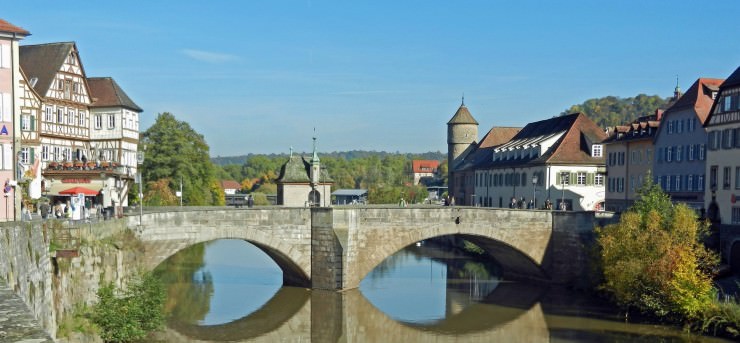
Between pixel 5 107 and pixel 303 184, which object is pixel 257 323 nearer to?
pixel 5 107

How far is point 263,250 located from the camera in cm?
4522

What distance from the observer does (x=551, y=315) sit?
40531mm

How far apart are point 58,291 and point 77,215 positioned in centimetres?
738

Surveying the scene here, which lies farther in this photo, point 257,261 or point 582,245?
point 257,261

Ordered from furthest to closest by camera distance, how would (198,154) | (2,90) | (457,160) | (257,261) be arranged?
(457,160) < (198,154) < (257,261) < (2,90)

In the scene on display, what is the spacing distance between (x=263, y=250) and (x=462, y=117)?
4694cm

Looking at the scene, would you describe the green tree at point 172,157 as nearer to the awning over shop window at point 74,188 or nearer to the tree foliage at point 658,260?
the awning over shop window at point 74,188

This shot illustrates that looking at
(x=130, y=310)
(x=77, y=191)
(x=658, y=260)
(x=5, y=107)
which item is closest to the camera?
(x=130, y=310)

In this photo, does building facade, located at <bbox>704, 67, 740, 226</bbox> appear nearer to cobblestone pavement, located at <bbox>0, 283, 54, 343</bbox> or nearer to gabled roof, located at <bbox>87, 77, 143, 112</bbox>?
gabled roof, located at <bbox>87, 77, 143, 112</bbox>

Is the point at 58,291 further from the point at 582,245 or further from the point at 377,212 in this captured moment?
the point at 582,245

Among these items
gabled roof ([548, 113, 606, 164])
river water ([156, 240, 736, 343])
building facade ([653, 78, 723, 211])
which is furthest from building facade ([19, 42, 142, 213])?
building facade ([653, 78, 723, 211])

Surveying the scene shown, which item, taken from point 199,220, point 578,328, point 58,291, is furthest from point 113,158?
point 578,328

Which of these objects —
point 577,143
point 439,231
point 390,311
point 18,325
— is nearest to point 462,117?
point 577,143

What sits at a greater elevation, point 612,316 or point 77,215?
point 77,215
